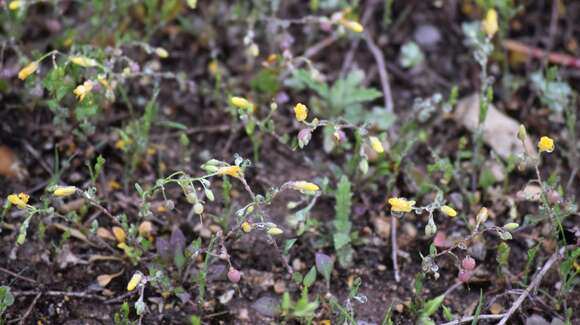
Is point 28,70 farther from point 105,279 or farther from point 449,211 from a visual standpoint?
point 449,211

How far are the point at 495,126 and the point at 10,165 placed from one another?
2349 millimetres

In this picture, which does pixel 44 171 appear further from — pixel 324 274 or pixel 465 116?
pixel 465 116

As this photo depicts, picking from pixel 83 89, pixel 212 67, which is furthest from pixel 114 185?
pixel 212 67

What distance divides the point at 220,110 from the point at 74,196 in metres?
0.86

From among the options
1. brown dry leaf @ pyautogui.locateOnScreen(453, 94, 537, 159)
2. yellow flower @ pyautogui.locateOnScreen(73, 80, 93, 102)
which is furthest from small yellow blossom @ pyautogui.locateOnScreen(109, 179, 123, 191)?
brown dry leaf @ pyautogui.locateOnScreen(453, 94, 537, 159)

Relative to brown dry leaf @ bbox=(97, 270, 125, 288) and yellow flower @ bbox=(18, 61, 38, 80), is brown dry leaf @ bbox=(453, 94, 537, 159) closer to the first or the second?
brown dry leaf @ bbox=(97, 270, 125, 288)

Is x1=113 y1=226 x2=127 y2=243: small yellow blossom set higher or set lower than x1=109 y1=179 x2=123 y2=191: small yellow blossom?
lower

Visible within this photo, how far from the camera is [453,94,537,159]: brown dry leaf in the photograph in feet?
12.1

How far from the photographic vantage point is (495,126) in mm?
3770

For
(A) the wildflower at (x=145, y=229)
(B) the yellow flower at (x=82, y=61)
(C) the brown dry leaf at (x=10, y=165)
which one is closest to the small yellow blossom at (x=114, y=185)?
(A) the wildflower at (x=145, y=229)

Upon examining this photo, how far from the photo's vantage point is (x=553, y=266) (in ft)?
10.4

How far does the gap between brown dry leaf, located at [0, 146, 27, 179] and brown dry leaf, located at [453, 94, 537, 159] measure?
2.14 meters

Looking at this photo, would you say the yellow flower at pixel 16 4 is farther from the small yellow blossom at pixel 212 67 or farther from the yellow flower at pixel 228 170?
the yellow flower at pixel 228 170

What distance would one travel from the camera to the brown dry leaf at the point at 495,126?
12.1 feet
